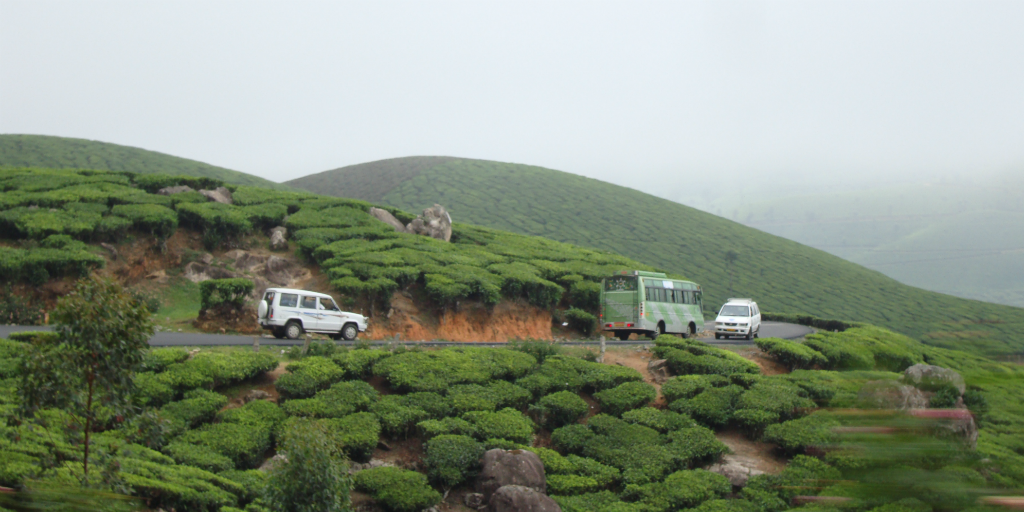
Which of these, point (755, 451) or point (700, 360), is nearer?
point (755, 451)

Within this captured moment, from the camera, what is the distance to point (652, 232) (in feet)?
321

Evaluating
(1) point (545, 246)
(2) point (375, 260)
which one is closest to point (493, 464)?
(2) point (375, 260)

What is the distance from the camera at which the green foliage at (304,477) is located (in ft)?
35.4

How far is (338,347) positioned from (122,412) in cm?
1317

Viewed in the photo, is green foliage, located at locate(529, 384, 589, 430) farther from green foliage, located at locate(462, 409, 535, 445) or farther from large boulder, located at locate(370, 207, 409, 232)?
large boulder, located at locate(370, 207, 409, 232)

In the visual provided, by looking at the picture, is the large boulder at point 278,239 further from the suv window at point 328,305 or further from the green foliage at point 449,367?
the green foliage at point 449,367

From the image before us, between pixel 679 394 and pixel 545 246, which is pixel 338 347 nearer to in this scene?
pixel 679 394

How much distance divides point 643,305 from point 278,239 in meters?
20.2

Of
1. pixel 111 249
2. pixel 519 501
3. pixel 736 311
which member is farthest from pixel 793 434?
pixel 111 249

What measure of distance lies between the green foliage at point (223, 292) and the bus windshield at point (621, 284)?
1655 cm

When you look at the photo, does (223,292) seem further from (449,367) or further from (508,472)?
(508,472)

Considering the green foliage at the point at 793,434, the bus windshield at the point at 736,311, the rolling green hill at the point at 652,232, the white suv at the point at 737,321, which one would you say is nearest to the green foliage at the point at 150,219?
the white suv at the point at 737,321

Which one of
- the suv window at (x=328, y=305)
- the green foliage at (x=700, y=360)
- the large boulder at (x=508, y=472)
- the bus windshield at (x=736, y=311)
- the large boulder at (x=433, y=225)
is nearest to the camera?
the large boulder at (x=508, y=472)

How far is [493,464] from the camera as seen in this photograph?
1570cm
